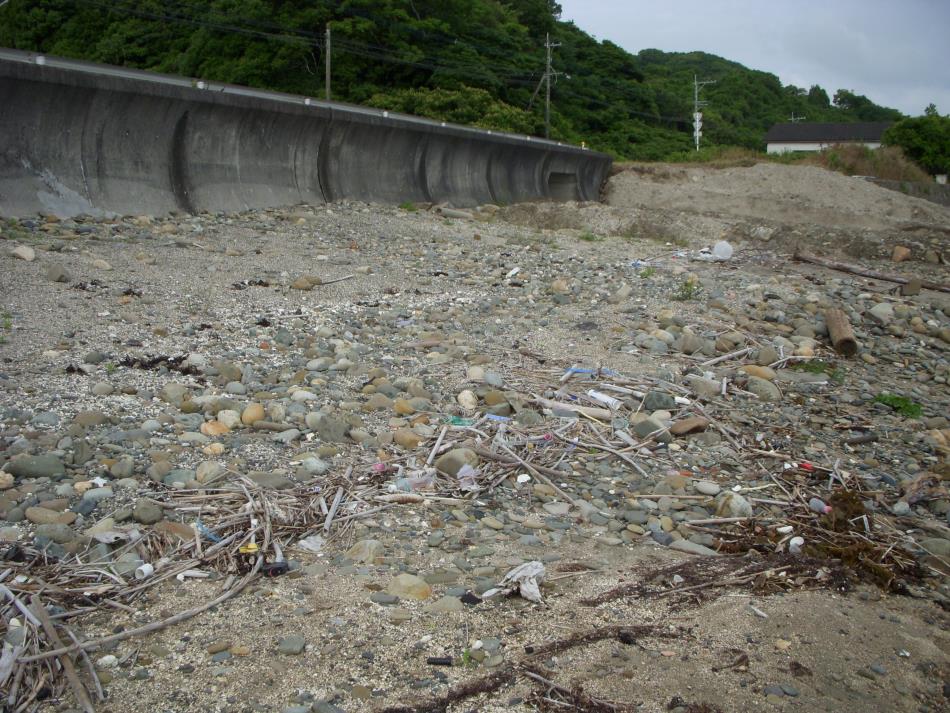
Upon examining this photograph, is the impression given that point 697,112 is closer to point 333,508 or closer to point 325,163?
point 325,163

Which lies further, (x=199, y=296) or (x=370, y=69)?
(x=370, y=69)

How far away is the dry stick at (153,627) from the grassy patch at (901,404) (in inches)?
177

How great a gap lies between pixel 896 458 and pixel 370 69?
28.8m

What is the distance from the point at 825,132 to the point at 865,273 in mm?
55701

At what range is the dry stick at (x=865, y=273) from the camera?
32.6ft

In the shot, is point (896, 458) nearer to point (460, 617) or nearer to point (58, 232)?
point (460, 617)

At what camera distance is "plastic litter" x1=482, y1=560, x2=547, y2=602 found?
3.09 meters

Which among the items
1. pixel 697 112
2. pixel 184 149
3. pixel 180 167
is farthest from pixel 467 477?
pixel 697 112

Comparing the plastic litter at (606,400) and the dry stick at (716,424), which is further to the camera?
the plastic litter at (606,400)

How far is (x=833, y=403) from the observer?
5691mm

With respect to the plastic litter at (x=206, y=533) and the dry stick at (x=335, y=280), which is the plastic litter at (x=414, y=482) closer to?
the plastic litter at (x=206, y=533)

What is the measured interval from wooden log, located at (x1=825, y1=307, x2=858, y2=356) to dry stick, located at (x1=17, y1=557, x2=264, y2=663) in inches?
209

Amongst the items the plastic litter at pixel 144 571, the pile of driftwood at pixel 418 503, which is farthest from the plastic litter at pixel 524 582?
the plastic litter at pixel 144 571

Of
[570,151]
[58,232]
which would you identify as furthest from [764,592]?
[570,151]
